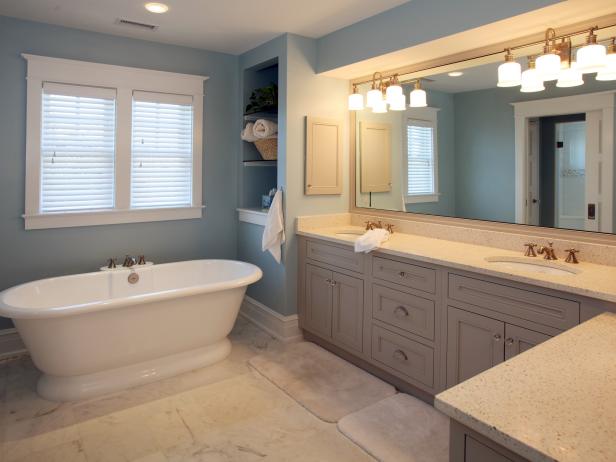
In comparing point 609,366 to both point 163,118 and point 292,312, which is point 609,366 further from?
point 163,118

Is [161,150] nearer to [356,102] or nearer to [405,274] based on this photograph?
[356,102]

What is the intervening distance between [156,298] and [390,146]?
2.09m

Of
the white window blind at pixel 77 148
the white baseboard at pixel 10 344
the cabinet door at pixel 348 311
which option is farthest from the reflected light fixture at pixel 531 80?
the white baseboard at pixel 10 344

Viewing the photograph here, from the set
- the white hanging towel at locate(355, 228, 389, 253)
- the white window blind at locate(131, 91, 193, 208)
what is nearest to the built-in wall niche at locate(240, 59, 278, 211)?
the white window blind at locate(131, 91, 193, 208)

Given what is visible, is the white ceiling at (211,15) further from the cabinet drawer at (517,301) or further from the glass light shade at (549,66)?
the cabinet drawer at (517,301)

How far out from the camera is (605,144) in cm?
237

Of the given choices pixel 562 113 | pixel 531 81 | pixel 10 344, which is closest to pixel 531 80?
pixel 531 81

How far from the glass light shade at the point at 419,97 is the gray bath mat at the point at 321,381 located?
193cm

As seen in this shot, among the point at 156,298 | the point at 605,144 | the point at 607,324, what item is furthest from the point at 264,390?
the point at 605,144

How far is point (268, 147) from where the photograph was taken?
3.95 metres

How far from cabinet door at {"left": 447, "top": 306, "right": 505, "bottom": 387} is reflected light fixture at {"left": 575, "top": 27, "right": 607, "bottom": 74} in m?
1.30

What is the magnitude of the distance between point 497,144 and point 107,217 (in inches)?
117

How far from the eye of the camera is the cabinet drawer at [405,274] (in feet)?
8.44

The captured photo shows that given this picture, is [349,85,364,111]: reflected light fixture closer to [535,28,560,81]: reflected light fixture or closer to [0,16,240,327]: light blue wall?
[0,16,240,327]: light blue wall
